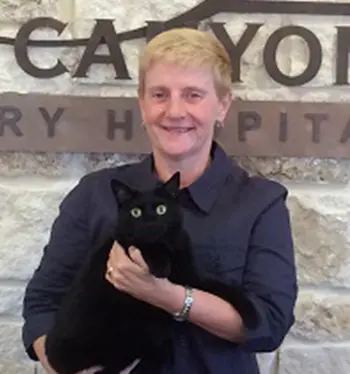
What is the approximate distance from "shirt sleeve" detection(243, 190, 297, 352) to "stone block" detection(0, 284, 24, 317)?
0.46m

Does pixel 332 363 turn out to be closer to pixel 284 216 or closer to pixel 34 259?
pixel 284 216

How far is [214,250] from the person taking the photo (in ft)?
3.64

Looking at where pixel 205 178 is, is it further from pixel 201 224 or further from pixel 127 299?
pixel 127 299

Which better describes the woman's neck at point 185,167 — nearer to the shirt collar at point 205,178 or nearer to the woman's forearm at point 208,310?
the shirt collar at point 205,178

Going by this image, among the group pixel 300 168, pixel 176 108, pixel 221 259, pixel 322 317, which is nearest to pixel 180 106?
pixel 176 108

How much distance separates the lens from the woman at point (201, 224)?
3.54 feet

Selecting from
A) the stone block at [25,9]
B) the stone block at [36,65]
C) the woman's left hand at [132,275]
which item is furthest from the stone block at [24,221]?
the woman's left hand at [132,275]

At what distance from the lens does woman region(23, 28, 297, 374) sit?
1080 millimetres

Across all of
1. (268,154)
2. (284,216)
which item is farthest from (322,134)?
(284,216)

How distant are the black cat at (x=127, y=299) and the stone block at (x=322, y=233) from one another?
32cm

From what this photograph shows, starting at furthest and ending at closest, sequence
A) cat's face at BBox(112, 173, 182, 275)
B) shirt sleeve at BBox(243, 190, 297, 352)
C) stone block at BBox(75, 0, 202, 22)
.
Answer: stone block at BBox(75, 0, 202, 22) < shirt sleeve at BBox(243, 190, 297, 352) < cat's face at BBox(112, 173, 182, 275)

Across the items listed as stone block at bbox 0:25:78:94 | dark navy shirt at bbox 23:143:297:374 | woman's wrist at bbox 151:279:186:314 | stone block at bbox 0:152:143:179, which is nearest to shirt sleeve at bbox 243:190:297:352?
dark navy shirt at bbox 23:143:297:374

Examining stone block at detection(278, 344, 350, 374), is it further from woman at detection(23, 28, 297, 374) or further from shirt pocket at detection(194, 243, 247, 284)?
shirt pocket at detection(194, 243, 247, 284)

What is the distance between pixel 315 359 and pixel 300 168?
333 mm
